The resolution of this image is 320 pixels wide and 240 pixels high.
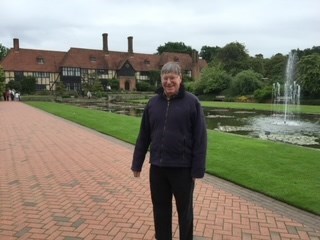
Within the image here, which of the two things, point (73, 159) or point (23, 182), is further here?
point (73, 159)

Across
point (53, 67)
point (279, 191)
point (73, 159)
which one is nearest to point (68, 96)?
point (53, 67)

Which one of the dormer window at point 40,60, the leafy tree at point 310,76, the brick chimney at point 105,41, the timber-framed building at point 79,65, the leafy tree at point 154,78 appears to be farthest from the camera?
the brick chimney at point 105,41

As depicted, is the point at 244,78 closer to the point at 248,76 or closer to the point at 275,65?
the point at 248,76

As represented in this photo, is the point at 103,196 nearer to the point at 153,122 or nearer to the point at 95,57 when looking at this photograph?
the point at 153,122

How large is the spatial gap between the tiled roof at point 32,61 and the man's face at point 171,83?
2631 inches

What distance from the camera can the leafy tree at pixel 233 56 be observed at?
65625 millimetres

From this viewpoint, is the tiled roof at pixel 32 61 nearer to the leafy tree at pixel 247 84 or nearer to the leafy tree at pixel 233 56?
the leafy tree at pixel 233 56

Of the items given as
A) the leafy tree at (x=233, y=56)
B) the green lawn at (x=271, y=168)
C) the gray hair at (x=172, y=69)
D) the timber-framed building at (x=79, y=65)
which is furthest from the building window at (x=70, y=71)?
the gray hair at (x=172, y=69)

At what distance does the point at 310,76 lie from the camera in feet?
130

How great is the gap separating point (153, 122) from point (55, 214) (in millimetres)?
2448

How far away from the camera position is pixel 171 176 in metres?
3.55

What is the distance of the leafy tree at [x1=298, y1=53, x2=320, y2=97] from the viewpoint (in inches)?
1540

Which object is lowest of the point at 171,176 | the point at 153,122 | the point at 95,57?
the point at 171,176

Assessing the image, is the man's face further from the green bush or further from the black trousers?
the green bush
